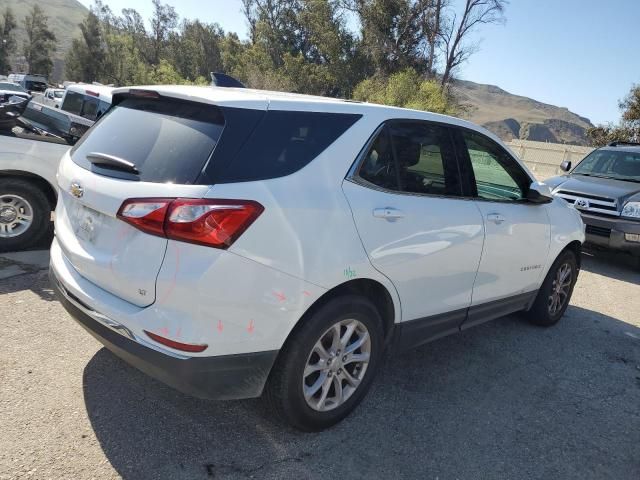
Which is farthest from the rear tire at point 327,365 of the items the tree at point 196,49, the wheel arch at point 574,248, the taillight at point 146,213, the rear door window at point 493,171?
the tree at point 196,49

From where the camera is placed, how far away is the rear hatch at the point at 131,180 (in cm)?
234

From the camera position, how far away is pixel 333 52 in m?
45.4

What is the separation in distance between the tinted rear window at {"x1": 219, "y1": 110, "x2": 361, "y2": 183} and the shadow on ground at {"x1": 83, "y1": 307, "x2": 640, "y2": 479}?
144 cm

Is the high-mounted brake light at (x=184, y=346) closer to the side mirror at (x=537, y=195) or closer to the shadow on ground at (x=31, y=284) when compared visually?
the shadow on ground at (x=31, y=284)

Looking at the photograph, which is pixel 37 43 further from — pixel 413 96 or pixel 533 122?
pixel 533 122

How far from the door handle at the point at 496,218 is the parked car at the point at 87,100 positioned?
956cm

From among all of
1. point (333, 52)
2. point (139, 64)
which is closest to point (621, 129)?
point (333, 52)

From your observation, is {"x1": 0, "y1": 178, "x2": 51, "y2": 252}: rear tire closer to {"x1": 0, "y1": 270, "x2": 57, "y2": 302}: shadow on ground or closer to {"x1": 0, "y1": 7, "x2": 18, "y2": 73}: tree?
{"x1": 0, "y1": 270, "x2": 57, "y2": 302}: shadow on ground

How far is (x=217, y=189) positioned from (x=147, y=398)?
1527 millimetres

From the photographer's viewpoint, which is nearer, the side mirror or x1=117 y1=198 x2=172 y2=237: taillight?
x1=117 y1=198 x2=172 y2=237: taillight

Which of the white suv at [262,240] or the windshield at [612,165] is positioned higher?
the windshield at [612,165]

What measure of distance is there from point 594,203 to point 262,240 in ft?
22.8

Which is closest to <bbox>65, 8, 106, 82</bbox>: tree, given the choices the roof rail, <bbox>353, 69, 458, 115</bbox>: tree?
<bbox>353, 69, 458, 115</bbox>: tree

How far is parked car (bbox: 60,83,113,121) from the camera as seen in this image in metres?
11.1
